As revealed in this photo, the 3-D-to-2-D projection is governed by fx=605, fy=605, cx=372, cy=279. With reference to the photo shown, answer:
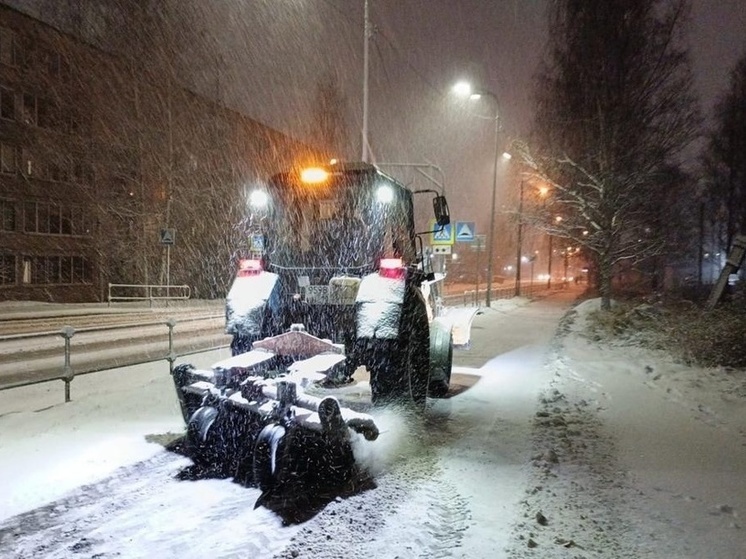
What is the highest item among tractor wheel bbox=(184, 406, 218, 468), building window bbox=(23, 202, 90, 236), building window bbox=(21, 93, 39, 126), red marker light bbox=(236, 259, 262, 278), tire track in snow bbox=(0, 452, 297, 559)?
building window bbox=(21, 93, 39, 126)

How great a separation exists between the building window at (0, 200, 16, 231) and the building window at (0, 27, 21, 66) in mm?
7354

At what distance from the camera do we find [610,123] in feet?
63.5

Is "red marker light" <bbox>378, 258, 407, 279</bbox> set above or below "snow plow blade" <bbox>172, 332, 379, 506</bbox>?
above

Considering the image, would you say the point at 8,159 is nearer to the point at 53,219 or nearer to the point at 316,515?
the point at 53,219

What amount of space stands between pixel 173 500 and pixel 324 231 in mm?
3402

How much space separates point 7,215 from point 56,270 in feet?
12.9

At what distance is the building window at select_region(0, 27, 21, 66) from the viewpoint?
103ft

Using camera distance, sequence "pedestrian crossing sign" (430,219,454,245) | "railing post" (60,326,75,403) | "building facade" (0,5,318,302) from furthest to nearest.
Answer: "building facade" (0,5,318,302), "railing post" (60,326,75,403), "pedestrian crossing sign" (430,219,454,245)

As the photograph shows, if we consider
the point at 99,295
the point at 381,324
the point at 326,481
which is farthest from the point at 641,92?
the point at 99,295

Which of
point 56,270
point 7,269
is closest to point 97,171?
point 56,270

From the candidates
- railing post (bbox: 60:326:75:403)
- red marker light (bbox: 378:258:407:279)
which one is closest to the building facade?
railing post (bbox: 60:326:75:403)

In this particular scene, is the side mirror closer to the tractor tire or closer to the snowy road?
the tractor tire

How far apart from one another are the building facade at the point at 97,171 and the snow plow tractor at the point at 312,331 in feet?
77.4

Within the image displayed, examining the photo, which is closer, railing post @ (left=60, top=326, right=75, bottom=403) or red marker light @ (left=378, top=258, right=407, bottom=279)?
red marker light @ (left=378, top=258, right=407, bottom=279)
